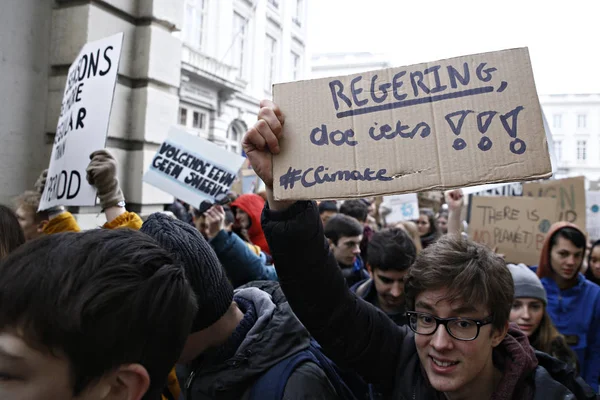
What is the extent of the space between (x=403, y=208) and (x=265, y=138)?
5836 mm

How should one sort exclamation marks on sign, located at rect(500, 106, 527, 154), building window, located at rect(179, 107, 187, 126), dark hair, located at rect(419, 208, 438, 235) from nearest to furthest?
exclamation marks on sign, located at rect(500, 106, 527, 154)
dark hair, located at rect(419, 208, 438, 235)
building window, located at rect(179, 107, 187, 126)

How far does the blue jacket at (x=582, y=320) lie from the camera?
9.59 feet

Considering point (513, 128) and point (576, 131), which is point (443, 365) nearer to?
point (513, 128)

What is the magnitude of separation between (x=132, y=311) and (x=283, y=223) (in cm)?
62

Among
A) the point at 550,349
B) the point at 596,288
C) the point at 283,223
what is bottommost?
the point at 550,349

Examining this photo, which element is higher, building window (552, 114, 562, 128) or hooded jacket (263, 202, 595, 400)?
building window (552, 114, 562, 128)

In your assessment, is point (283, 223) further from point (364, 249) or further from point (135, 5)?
point (135, 5)

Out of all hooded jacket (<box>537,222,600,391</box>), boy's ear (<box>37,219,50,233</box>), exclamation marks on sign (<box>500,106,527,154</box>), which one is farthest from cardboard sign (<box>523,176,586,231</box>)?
boy's ear (<box>37,219,50,233</box>)

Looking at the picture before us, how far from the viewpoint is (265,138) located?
133cm

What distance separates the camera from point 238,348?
1.39 meters

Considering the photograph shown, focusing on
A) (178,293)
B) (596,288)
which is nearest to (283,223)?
(178,293)

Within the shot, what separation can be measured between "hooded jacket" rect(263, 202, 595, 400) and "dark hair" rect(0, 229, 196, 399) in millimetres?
515

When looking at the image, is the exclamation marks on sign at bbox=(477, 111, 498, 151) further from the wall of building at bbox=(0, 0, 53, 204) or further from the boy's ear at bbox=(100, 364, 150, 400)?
the wall of building at bbox=(0, 0, 53, 204)

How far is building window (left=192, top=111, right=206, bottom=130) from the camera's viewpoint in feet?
57.2
